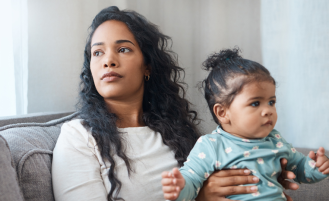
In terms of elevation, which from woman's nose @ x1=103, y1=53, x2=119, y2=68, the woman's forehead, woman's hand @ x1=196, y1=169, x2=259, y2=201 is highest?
the woman's forehead

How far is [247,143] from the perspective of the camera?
3.03 feet

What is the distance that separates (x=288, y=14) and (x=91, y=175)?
1274mm

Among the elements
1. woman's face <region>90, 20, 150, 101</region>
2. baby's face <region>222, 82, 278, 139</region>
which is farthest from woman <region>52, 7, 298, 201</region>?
baby's face <region>222, 82, 278, 139</region>

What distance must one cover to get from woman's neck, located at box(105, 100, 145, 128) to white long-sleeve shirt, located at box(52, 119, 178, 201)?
0.32 ft

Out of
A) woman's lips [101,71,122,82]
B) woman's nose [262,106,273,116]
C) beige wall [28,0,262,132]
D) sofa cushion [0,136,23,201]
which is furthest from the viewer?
beige wall [28,0,262,132]

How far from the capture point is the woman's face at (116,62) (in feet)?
3.80

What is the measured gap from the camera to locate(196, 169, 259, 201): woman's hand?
0.89 meters

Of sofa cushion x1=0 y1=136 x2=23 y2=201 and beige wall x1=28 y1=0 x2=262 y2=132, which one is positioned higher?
beige wall x1=28 y1=0 x2=262 y2=132

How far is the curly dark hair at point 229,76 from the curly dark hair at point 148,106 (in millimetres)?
272

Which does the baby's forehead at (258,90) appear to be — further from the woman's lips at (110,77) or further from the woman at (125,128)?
the woman's lips at (110,77)

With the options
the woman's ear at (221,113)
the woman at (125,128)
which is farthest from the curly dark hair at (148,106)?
the woman's ear at (221,113)

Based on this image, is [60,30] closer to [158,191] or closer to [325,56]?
[158,191]

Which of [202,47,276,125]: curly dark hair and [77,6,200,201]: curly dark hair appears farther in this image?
[77,6,200,201]: curly dark hair

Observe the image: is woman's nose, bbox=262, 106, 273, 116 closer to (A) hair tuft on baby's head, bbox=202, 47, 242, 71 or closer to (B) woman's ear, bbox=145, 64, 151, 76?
(A) hair tuft on baby's head, bbox=202, 47, 242, 71
